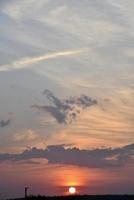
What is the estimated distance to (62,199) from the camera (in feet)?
502

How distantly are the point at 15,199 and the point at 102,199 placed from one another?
Result: 20819 mm

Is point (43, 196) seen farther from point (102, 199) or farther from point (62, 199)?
point (102, 199)

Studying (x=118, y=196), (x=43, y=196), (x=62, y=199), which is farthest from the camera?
(x=118, y=196)

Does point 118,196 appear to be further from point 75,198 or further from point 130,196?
point 75,198

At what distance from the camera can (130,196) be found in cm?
16662

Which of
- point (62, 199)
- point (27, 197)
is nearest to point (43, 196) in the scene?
point (27, 197)

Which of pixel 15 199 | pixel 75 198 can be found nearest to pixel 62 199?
pixel 75 198

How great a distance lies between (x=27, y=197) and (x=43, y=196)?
4186mm

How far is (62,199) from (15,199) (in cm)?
1343

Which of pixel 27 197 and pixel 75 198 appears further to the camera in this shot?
pixel 75 198

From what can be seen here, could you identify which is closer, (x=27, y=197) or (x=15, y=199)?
(x=27, y=197)

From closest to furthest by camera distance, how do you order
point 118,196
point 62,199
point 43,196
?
point 43,196, point 62,199, point 118,196

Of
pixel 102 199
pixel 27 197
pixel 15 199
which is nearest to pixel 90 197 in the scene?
pixel 102 199

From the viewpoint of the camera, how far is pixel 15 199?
160250 mm
